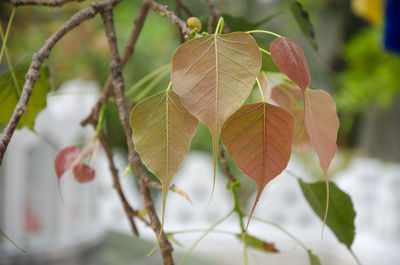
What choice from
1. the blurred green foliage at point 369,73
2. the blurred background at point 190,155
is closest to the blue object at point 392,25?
the blurred background at point 190,155

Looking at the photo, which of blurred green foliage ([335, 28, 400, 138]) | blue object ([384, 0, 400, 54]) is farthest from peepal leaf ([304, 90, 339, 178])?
blurred green foliage ([335, 28, 400, 138])

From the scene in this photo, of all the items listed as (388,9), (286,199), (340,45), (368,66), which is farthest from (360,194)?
(340,45)

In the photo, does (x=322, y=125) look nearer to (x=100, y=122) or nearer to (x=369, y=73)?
(x=100, y=122)

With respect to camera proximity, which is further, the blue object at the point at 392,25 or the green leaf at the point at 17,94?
the blue object at the point at 392,25

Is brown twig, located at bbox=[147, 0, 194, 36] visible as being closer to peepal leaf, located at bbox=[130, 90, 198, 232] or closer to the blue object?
peepal leaf, located at bbox=[130, 90, 198, 232]

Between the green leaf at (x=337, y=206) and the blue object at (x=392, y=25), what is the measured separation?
2.26 ft

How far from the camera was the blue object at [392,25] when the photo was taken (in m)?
0.77

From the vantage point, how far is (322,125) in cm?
13

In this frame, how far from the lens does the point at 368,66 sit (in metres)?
2.35

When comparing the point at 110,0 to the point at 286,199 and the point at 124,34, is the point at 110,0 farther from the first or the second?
the point at 286,199

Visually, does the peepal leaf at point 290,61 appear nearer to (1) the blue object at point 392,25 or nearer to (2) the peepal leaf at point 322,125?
(2) the peepal leaf at point 322,125

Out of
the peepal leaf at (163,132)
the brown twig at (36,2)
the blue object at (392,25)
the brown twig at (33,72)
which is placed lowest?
the blue object at (392,25)

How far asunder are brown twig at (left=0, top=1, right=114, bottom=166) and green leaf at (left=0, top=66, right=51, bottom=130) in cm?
4

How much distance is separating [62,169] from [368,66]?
242cm
